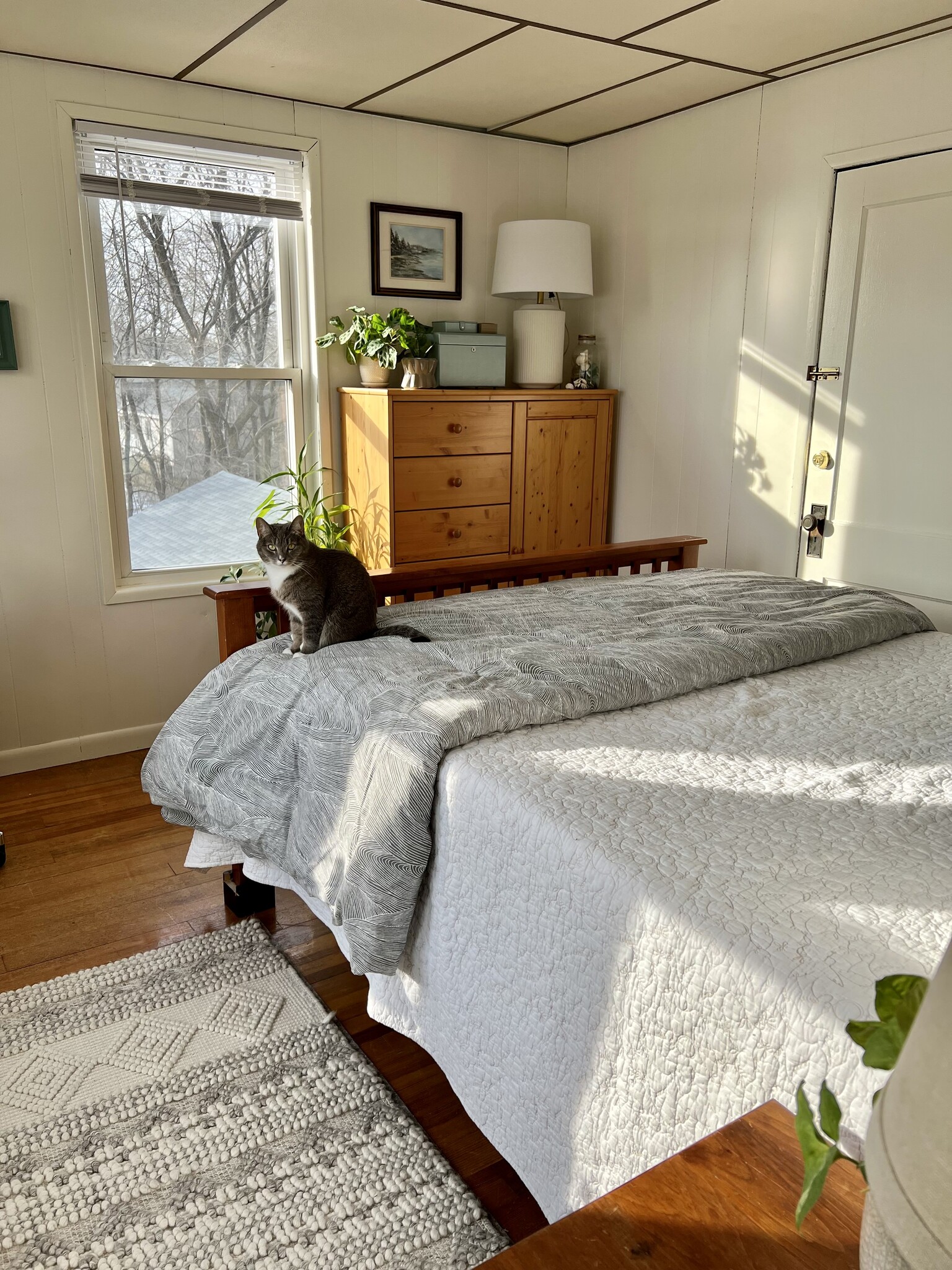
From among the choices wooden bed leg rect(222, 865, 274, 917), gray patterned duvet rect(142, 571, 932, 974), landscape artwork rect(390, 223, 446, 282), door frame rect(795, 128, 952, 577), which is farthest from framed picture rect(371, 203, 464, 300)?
wooden bed leg rect(222, 865, 274, 917)

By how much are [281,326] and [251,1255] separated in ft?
10.4

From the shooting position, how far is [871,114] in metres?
2.98

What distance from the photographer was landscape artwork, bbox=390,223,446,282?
382cm

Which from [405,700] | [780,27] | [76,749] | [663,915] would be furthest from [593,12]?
[76,749]

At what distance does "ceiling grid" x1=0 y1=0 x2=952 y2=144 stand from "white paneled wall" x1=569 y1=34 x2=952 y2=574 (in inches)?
5.4

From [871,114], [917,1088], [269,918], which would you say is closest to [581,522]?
[871,114]

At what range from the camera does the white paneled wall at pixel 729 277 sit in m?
3.04

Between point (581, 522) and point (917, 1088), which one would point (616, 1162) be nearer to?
point (917, 1088)

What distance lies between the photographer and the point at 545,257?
146 inches

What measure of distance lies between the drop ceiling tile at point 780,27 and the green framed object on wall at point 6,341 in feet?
7.16

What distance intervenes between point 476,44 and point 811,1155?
10.2ft

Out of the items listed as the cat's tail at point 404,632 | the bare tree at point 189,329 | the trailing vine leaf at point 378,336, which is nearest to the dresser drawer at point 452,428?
the trailing vine leaf at point 378,336

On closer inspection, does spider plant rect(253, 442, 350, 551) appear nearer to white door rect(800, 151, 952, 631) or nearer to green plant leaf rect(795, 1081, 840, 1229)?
white door rect(800, 151, 952, 631)

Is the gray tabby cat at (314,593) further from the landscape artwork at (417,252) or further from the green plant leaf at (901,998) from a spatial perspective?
the landscape artwork at (417,252)
